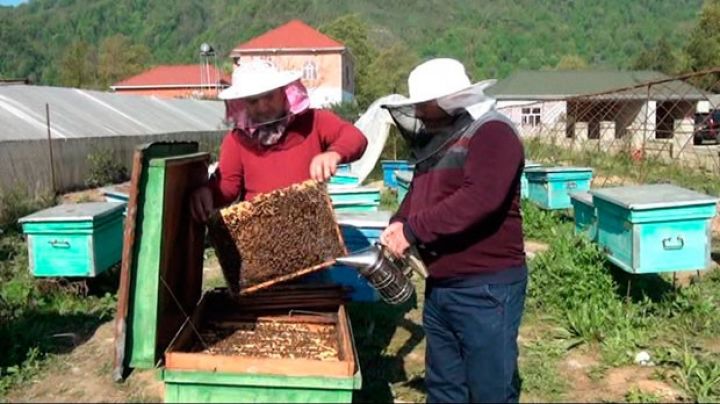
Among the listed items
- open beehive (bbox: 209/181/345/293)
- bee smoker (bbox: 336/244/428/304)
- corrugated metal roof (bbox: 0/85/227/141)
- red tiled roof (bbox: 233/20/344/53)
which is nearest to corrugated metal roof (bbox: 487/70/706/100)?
red tiled roof (bbox: 233/20/344/53)

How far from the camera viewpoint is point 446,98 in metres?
2.32

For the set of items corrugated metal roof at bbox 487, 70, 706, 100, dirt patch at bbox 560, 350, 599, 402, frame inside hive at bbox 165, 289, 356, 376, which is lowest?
dirt patch at bbox 560, 350, 599, 402

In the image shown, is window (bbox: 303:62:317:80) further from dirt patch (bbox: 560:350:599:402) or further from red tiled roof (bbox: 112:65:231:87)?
dirt patch (bbox: 560:350:599:402)

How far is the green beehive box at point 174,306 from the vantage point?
2.06m

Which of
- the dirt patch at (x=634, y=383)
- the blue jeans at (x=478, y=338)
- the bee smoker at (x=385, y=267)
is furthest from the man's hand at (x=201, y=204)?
the dirt patch at (x=634, y=383)

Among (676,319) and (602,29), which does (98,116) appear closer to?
(676,319)

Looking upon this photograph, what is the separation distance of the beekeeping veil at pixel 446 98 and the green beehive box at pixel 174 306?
79cm

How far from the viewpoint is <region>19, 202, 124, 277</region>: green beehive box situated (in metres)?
5.17

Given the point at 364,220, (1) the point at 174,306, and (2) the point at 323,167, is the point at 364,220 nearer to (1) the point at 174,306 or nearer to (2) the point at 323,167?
(2) the point at 323,167

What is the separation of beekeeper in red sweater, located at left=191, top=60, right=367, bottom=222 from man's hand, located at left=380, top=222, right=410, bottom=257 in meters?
0.42

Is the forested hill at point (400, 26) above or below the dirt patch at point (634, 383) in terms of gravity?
above

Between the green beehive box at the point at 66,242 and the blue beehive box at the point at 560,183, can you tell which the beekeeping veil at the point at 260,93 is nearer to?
the green beehive box at the point at 66,242

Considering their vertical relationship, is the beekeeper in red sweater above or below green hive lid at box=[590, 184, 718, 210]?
above

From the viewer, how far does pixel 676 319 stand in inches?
187
